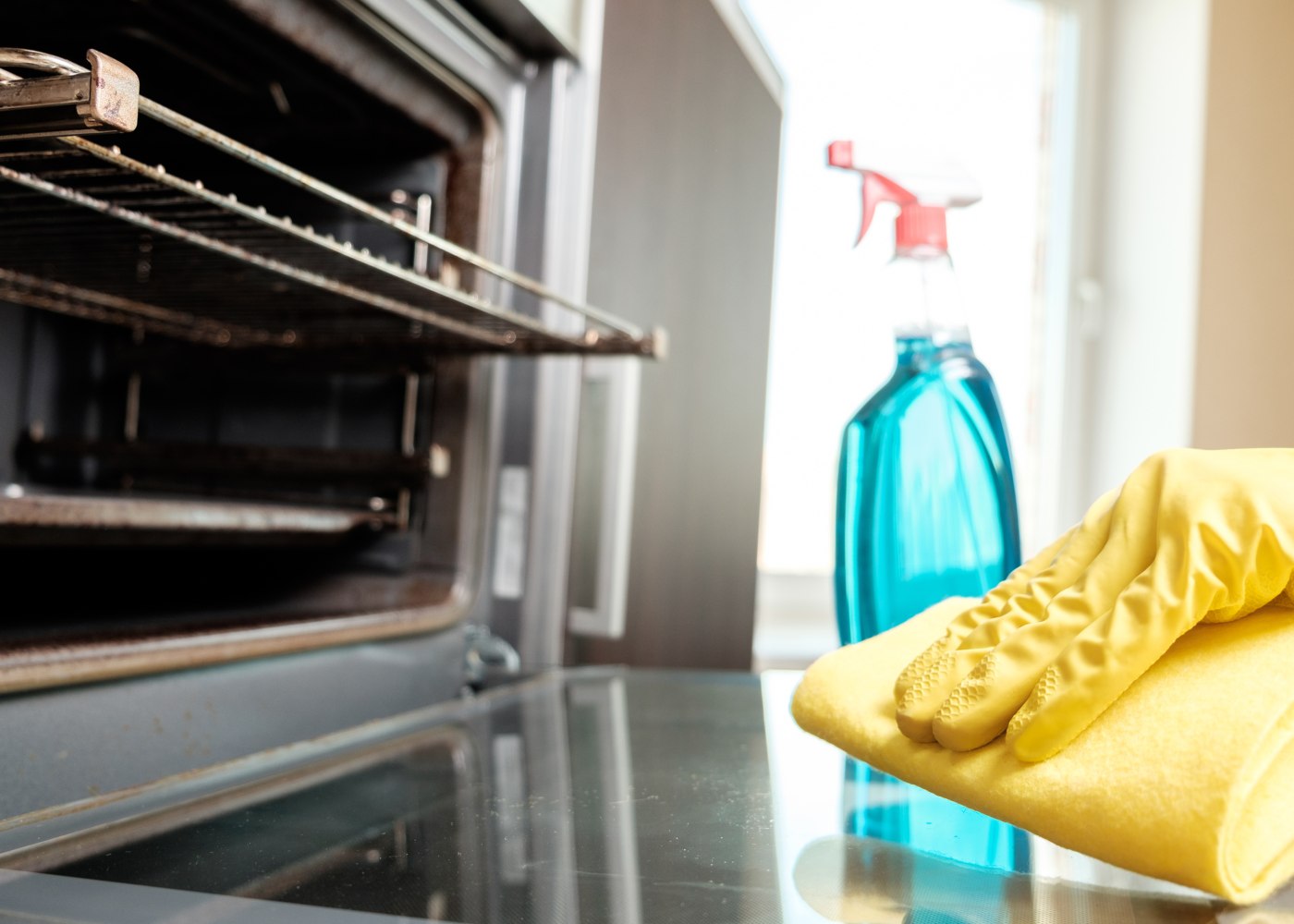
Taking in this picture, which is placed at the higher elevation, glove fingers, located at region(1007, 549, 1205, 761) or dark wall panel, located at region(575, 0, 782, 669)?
dark wall panel, located at region(575, 0, 782, 669)

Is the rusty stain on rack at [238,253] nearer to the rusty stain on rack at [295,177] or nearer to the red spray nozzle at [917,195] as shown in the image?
the rusty stain on rack at [295,177]

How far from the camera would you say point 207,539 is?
0.62 meters

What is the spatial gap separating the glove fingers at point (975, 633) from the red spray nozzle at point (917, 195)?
0.22 meters

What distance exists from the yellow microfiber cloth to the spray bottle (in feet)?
0.63

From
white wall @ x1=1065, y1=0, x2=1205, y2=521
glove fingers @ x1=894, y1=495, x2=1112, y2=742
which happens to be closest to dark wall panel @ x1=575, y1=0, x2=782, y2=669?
glove fingers @ x1=894, y1=495, x2=1112, y2=742

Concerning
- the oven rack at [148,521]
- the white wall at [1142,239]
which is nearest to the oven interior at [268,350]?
the oven rack at [148,521]

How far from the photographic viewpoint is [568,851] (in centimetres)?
35

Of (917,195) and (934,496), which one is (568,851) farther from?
(917,195)

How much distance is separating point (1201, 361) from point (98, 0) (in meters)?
1.76

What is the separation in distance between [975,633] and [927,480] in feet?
0.61

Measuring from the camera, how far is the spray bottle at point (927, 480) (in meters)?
0.54

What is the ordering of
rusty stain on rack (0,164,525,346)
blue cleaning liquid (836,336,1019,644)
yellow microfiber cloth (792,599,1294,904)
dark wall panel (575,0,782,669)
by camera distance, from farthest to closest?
dark wall panel (575,0,782,669) < blue cleaning liquid (836,336,1019,644) < rusty stain on rack (0,164,525,346) < yellow microfiber cloth (792,599,1294,904)

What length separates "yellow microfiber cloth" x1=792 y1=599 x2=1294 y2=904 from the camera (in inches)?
10.6

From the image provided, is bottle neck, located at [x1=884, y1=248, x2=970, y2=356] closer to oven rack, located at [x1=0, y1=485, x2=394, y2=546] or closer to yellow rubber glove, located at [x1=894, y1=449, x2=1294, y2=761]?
yellow rubber glove, located at [x1=894, y1=449, x2=1294, y2=761]
